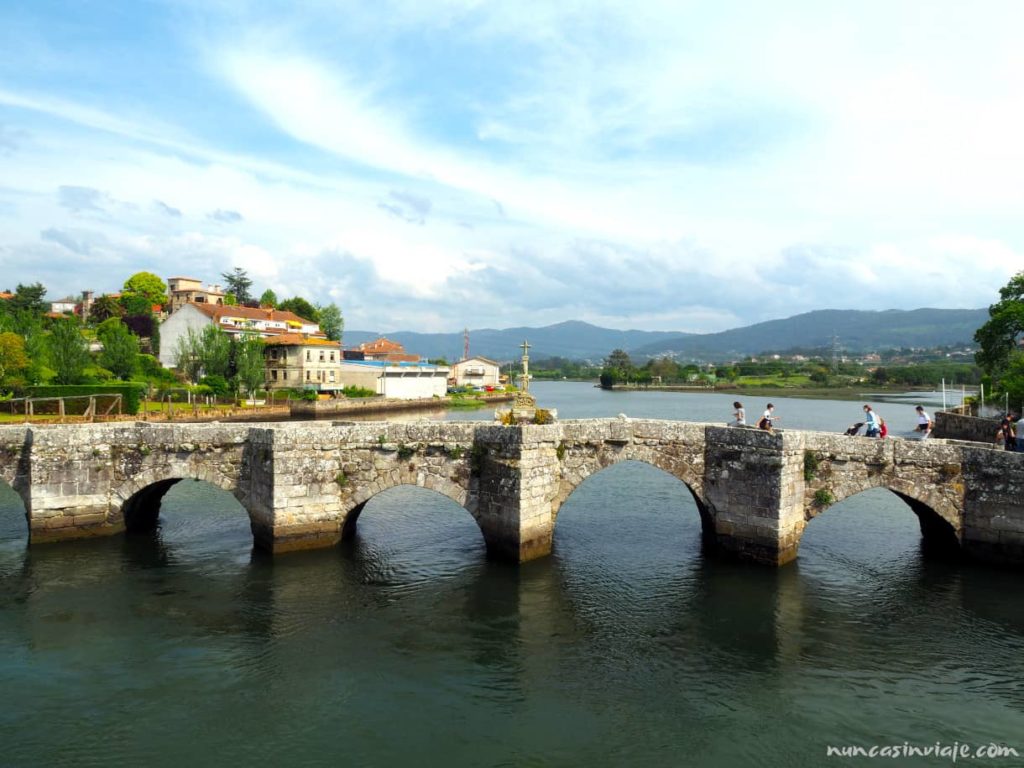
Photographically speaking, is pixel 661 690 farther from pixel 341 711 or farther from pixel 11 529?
pixel 11 529

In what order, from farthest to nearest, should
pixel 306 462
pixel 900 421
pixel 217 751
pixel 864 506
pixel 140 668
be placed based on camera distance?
pixel 900 421, pixel 864 506, pixel 306 462, pixel 140 668, pixel 217 751

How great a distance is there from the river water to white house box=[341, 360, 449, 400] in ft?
220

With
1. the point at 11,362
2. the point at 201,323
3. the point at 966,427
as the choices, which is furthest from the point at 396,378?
the point at 966,427

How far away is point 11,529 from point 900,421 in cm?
7921

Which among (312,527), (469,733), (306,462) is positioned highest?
(306,462)

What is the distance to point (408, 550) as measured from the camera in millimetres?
20797

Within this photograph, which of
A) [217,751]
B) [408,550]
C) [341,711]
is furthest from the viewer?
[408,550]

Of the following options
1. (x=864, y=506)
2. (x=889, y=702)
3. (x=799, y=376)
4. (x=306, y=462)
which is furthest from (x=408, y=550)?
(x=799, y=376)

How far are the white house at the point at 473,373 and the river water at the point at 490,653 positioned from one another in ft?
341

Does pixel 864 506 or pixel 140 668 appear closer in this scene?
pixel 140 668

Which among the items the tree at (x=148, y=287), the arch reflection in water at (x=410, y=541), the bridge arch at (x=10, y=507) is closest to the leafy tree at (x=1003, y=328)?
the arch reflection in water at (x=410, y=541)

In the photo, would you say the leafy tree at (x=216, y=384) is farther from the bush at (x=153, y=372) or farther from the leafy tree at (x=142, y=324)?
the leafy tree at (x=142, y=324)

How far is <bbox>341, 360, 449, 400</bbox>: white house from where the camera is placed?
291 feet

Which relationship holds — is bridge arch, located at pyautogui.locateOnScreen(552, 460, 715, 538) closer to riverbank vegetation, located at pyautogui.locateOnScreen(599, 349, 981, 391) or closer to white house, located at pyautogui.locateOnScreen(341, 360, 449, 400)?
white house, located at pyautogui.locateOnScreen(341, 360, 449, 400)
